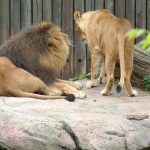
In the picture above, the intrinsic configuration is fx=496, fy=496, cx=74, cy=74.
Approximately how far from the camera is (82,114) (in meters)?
5.08

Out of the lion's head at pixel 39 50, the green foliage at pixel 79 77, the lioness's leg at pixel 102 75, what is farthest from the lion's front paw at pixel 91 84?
the green foliage at pixel 79 77

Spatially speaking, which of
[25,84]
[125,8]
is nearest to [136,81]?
[125,8]

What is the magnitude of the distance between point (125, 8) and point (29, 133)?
4.98 metres

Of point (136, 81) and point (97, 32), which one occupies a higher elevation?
point (97, 32)

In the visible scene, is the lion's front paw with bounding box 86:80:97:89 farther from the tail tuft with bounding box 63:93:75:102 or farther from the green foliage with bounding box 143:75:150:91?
the tail tuft with bounding box 63:93:75:102

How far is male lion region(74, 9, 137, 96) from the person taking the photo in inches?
250

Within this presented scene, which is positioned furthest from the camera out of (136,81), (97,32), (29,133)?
(136,81)

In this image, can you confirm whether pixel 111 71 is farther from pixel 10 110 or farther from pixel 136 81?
pixel 10 110

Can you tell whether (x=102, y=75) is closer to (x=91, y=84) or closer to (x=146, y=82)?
(x=91, y=84)

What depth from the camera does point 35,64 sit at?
20.1 ft

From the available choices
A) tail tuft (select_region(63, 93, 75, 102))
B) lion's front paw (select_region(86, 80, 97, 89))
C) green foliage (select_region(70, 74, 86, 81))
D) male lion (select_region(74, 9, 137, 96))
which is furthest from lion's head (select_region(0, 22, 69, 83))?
green foliage (select_region(70, 74, 86, 81))

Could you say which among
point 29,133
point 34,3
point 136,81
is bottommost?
point 136,81

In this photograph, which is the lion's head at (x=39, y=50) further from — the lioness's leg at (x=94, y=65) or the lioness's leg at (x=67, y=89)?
the lioness's leg at (x=94, y=65)

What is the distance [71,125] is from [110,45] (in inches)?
79.8
